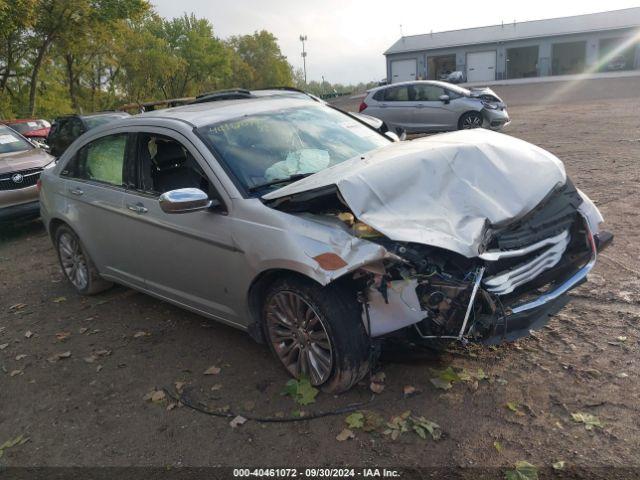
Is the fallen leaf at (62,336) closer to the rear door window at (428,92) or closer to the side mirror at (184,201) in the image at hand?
the side mirror at (184,201)

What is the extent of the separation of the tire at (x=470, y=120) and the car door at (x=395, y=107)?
149 centimetres

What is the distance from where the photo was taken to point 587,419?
297 cm

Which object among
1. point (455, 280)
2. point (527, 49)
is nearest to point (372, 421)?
point (455, 280)

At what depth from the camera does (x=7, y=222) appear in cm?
806

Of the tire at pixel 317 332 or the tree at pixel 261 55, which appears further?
the tree at pixel 261 55

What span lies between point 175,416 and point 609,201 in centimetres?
576

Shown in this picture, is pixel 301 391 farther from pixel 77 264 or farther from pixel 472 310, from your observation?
pixel 77 264

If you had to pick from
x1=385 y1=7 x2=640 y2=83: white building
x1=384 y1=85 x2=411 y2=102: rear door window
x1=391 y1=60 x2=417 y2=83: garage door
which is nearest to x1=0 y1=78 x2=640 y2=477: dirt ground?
x1=384 y1=85 x2=411 y2=102: rear door window

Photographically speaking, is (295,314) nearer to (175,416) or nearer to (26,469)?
(175,416)

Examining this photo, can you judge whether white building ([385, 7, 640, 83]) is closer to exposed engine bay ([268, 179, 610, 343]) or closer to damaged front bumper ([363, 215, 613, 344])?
exposed engine bay ([268, 179, 610, 343])

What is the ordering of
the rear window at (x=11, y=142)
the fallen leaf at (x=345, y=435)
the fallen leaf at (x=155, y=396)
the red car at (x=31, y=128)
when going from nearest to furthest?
the fallen leaf at (x=345, y=435) → the fallen leaf at (x=155, y=396) → the rear window at (x=11, y=142) → the red car at (x=31, y=128)

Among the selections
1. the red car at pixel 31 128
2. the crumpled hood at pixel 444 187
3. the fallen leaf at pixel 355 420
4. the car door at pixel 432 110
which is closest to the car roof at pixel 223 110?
the crumpled hood at pixel 444 187

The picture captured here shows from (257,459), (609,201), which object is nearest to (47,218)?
(257,459)

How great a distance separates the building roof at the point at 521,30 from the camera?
46.7 metres
